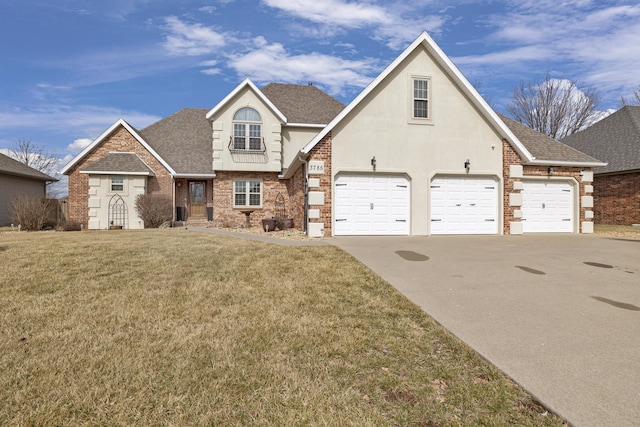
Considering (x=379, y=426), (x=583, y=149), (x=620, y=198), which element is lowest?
(x=379, y=426)

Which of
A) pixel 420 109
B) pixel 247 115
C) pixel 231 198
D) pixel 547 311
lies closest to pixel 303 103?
pixel 247 115

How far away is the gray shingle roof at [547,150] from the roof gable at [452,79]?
4.56ft

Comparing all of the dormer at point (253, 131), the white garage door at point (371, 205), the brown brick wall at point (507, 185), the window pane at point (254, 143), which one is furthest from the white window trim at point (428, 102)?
the window pane at point (254, 143)

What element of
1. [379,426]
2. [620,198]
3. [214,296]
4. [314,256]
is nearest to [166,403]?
[379,426]

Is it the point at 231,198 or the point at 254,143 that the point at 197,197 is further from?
the point at 254,143

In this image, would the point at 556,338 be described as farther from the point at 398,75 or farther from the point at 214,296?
the point at 398,75

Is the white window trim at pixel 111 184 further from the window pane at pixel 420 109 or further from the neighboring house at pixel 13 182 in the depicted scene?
the window pane at pixel 420 109

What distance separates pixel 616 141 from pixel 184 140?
2751 cm

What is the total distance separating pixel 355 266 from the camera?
24.8ft

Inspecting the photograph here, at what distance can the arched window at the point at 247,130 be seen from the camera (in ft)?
64.3

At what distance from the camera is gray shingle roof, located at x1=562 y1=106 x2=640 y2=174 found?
64.9ft

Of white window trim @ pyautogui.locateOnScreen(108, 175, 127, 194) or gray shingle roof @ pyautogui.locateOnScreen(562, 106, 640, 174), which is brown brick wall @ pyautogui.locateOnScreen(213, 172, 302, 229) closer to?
white window trim @ pyautogui.locateOnScreen(108, 175, 127, 194)

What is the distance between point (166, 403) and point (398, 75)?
13600mm

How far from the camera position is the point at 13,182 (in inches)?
902
